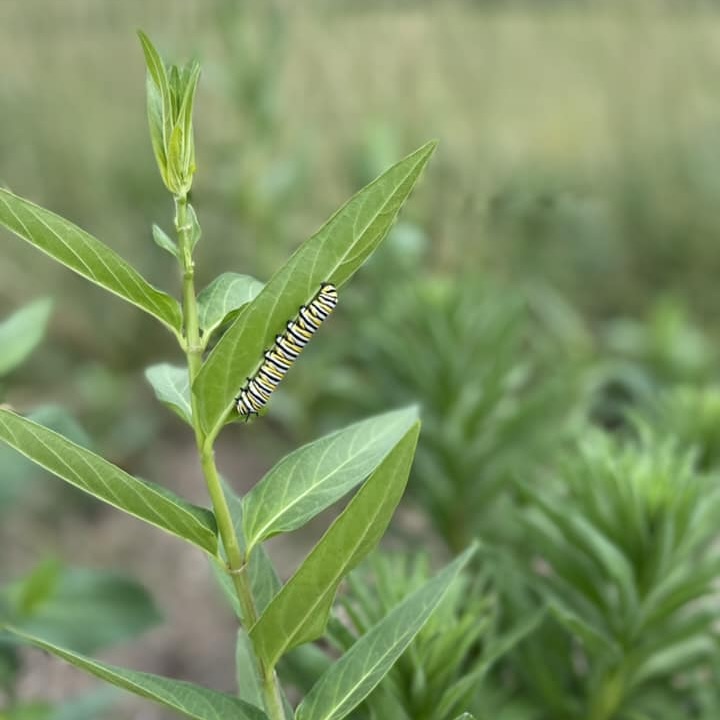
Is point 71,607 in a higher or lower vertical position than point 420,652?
lower

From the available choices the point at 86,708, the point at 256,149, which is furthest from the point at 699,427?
the point at 256,149

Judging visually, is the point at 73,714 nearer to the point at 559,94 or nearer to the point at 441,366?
the point at 441,366

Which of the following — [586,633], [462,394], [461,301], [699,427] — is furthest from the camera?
[461,301]

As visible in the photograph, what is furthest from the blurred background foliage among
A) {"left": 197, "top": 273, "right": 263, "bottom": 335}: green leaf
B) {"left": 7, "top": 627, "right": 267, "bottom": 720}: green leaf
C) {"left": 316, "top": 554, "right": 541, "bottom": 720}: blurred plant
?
{"left": 197, "top": 273, "right": 263, "bottom": 335}: green leaf

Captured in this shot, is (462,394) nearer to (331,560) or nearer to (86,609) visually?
(86,609)

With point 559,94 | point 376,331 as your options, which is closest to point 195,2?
point 559,94

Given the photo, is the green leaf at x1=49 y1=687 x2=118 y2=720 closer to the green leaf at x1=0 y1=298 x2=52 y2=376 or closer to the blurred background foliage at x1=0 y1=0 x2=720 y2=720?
the blurred background foliage at x1=0 y1=0 x2=720 y2=720

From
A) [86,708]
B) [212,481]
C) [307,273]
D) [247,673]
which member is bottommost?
[86,708]
